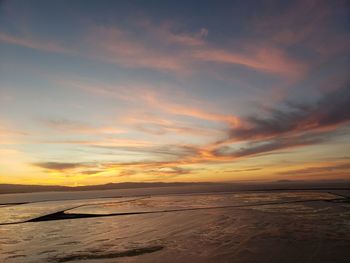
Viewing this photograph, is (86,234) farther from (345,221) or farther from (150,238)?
(345,221)

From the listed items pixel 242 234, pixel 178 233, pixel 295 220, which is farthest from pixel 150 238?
pixel 295 220

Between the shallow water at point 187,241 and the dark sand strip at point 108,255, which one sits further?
the dark sand strip at point 108,255

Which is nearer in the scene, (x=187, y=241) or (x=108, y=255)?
(x=108, y=255)

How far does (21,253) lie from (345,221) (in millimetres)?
23805

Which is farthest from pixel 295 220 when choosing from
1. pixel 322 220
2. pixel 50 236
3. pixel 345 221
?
pixel 50 236

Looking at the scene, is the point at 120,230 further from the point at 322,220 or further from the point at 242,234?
the point at 322,220

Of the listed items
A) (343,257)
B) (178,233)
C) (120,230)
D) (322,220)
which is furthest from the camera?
(322,220)

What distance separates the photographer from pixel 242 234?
20031mm

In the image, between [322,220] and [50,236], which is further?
[322,220]

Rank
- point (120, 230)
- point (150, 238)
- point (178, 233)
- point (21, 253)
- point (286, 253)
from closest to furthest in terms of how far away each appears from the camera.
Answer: point (286, 253), point (21, 253), point (150, 238), point (178, 233), point (120, 230)

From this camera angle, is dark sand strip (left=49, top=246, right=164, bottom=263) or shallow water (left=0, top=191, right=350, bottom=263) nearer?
shallow water (left=0, top=191, right=350, bottom=263)

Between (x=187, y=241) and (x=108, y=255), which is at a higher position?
(x=187, y=241)

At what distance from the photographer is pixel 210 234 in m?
20.3

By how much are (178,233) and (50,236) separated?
9.20 meters
